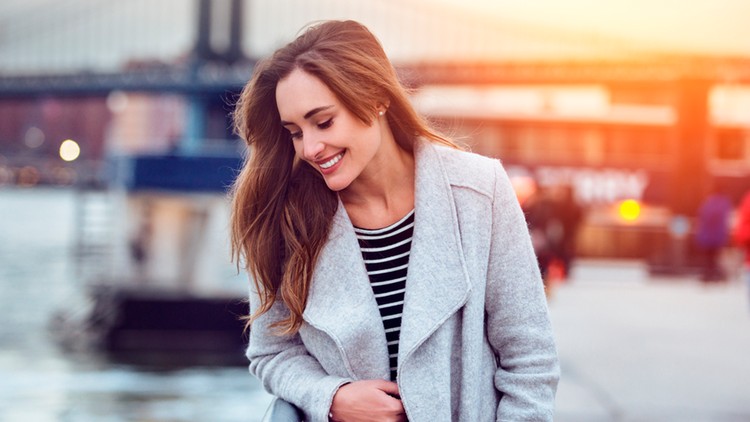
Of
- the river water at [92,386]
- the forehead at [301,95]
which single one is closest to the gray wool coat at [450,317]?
the forehead at [301,95]

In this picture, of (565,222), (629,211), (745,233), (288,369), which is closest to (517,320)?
(288,369)

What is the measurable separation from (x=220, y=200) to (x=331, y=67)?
44.9 ft

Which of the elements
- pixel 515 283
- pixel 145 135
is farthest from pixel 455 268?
pixel 145 135

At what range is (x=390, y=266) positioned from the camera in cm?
173

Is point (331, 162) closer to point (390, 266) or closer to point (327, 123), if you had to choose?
point (327, 123)

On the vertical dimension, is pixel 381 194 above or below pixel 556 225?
above

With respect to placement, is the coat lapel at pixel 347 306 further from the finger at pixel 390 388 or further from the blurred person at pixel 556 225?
the blurred person at pixel 556 225

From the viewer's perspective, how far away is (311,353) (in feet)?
5.82

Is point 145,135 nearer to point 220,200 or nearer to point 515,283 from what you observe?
point 220,200

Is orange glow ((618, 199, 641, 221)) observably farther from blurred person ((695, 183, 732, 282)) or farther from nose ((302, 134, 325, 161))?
nose ((302, 134, 325, 161))

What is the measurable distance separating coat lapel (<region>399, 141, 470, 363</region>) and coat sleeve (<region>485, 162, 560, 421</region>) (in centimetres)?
7

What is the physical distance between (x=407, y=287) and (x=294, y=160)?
0.34m

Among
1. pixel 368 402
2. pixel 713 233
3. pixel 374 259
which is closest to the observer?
pixel 368 402

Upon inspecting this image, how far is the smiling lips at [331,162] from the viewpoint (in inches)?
66.1
